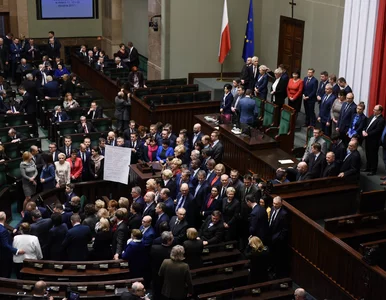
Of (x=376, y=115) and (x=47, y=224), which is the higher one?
(x=376, y=115)

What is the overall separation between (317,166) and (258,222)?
6.37 ft

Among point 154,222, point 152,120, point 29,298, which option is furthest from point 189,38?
point 29,298

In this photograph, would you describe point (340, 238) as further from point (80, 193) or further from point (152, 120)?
point (152, 120)

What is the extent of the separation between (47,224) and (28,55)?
37.4 feet

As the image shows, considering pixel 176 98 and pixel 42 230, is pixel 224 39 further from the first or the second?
pixel 42 230

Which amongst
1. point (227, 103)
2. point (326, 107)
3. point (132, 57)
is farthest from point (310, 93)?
point (132, 57)

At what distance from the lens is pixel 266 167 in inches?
Answer: 439

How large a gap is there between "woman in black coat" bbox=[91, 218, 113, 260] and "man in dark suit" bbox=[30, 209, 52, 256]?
25.6 inches

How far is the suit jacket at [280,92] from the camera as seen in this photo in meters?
13.5

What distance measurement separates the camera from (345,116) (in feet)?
37.7

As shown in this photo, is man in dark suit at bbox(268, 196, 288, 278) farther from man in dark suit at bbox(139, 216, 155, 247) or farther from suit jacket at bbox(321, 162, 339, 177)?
man in dark suit at bbox(139, 216, 155, 247)

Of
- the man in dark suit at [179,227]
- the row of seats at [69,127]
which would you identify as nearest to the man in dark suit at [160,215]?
the man in dark suit at [179,227]

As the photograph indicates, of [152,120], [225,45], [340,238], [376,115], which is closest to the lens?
[340,238]

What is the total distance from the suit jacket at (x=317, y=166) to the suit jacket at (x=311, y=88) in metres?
2.87
